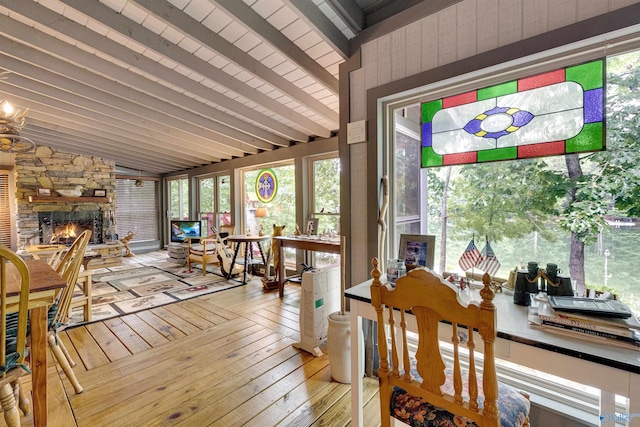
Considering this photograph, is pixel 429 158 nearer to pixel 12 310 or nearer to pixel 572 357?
pixel 572 357

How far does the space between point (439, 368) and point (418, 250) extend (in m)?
0.82

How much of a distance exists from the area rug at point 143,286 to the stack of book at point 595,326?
12.3 ft

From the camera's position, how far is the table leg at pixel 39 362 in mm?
1414

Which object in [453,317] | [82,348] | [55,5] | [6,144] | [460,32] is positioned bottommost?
[82,348]

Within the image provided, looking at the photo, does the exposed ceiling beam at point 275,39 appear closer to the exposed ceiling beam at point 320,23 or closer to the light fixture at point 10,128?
the exposed ceiling beam at point 320,23

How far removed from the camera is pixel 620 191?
1.31m

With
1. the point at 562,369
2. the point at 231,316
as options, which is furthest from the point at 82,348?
the point at 562,369

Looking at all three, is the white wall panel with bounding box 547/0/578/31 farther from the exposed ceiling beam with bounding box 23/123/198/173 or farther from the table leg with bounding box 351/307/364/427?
the exposed ceiling beam with bounding box 23/123/198/173

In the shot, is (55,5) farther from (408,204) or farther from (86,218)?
(86,218)

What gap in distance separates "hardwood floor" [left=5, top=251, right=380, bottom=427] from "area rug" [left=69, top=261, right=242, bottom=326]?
15.9 inches

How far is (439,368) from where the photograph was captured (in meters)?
1.01

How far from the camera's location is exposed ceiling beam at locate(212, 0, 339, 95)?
188 cm

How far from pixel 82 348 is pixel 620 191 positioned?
3.82 meters

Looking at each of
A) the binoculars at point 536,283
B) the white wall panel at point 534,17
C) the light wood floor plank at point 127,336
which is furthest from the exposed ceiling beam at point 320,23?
the light wood floor plank at point 127,336
